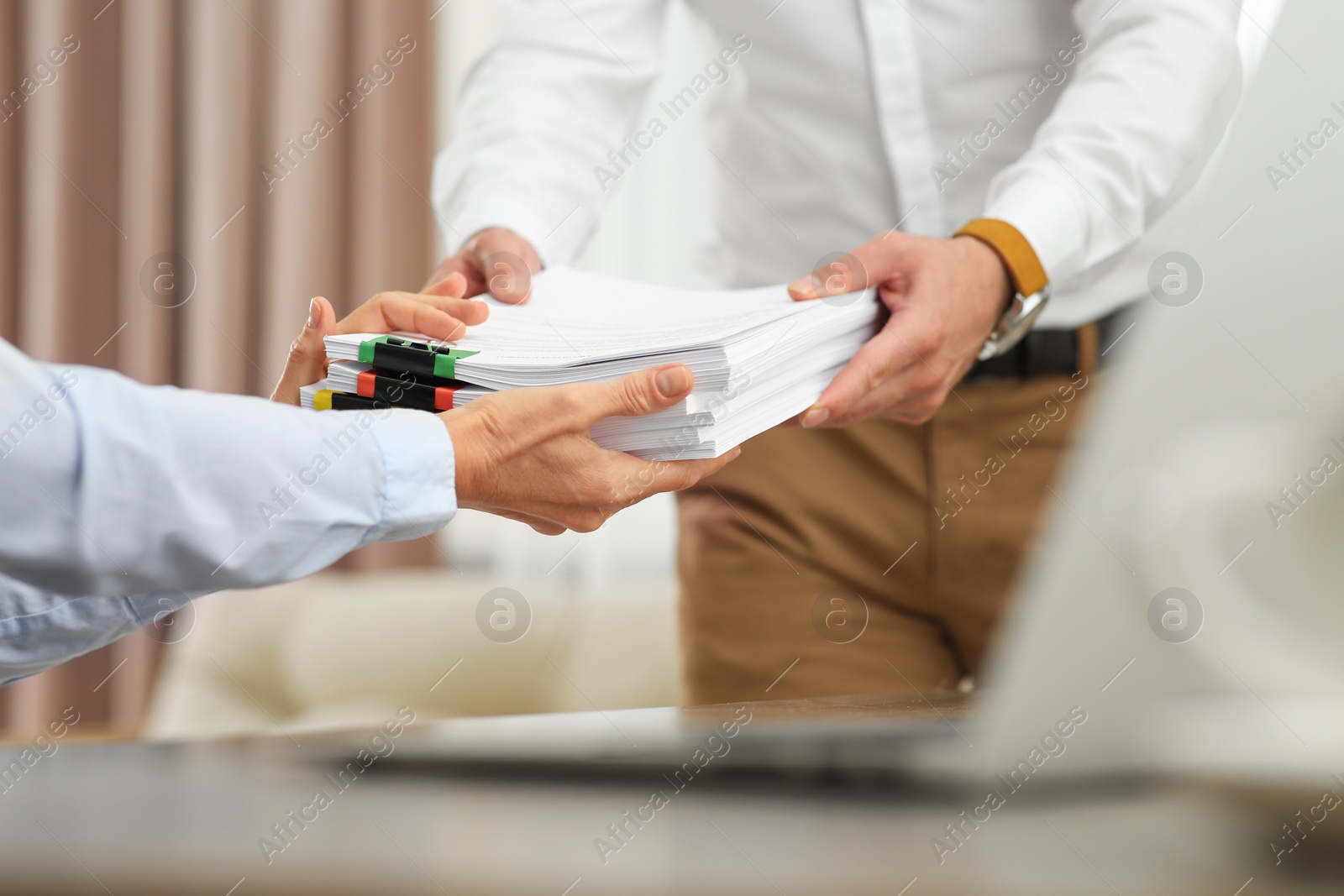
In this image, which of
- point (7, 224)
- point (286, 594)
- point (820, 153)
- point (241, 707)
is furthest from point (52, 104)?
point (820, 153)

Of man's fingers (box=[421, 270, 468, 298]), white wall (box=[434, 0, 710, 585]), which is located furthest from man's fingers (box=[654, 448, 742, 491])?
white wall (box=[434, 0, 710, 585])

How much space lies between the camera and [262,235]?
98.8 inches

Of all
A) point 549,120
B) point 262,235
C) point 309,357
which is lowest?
point 262,235

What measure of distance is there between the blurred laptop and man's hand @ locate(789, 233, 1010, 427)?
25 cm

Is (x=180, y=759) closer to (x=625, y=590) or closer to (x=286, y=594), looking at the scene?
(x=625, y=590)

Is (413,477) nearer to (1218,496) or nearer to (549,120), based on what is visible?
(549,120)

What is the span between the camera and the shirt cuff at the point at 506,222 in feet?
2.55

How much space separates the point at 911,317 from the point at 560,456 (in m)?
0.26

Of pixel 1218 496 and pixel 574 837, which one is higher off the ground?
pixel 574 837

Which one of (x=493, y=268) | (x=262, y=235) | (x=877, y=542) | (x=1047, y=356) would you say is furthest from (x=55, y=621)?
(x=262, y=235)

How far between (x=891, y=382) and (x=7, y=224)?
8.09ft

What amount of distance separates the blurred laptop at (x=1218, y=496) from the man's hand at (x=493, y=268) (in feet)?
1.63

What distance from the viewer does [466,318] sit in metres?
0.61

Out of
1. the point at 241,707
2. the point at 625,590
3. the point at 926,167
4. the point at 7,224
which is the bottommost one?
the point at 241,707
